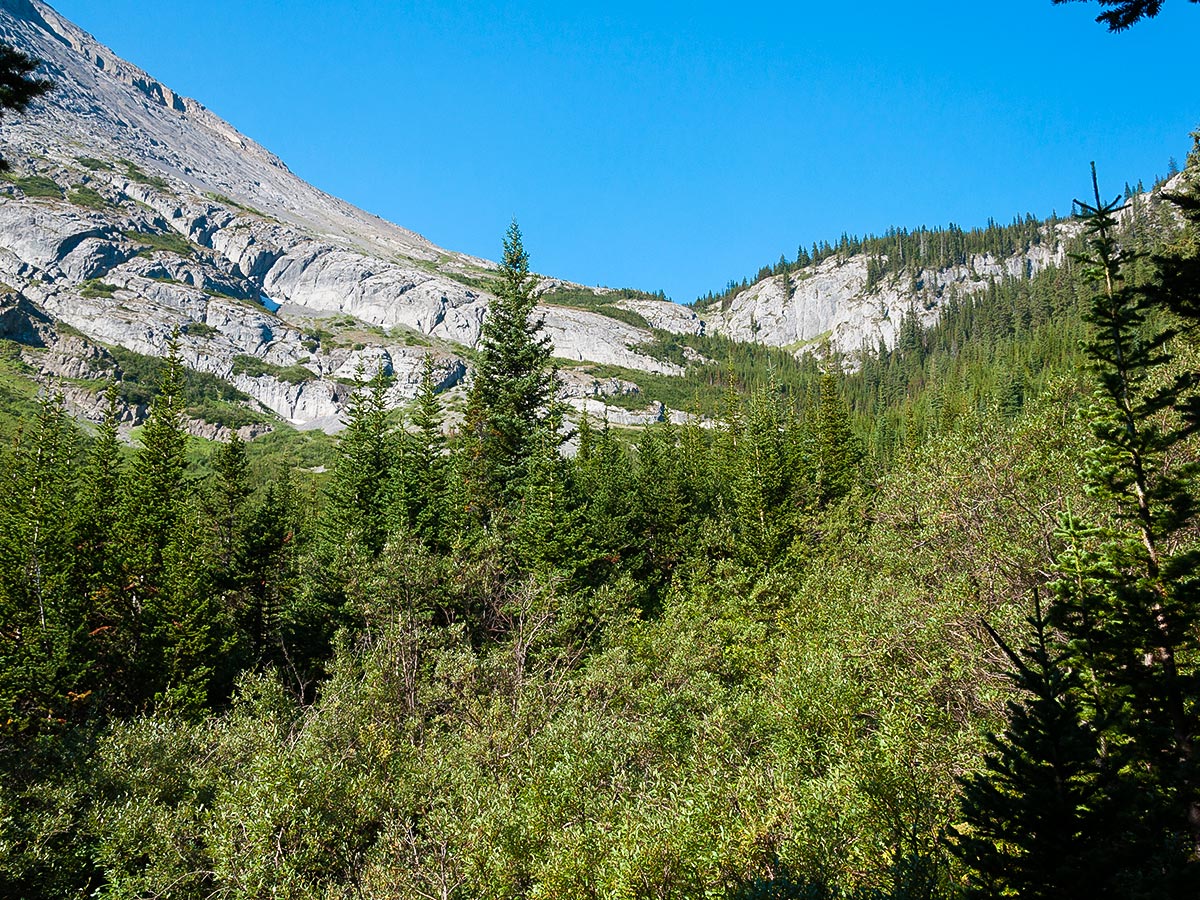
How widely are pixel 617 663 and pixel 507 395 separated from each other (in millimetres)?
17565

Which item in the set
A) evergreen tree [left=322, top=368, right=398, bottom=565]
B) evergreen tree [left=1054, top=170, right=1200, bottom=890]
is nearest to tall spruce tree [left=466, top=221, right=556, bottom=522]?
evergreen tree [left=322, top=368, right=398, bottom=565]

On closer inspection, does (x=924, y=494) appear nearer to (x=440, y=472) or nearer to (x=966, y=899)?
(x=966, y=899)

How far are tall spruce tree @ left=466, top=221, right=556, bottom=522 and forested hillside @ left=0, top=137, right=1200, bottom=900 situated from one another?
241 millimetres

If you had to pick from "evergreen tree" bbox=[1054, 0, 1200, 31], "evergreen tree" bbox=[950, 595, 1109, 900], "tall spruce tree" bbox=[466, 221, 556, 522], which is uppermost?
"tall spruce tree" bbox=[466, 221, 556, 522]

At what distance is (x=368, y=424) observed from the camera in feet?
148

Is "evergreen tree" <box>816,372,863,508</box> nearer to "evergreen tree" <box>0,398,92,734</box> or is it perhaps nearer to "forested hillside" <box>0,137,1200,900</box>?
"forested hillside" <box>0,137,1200,900</box>

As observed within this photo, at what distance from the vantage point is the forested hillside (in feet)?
35.6

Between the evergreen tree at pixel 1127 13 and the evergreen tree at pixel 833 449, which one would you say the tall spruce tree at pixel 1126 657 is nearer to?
the evergreen tree at pixel 1127 13

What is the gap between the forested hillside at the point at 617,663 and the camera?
10836mm

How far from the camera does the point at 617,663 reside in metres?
22.2

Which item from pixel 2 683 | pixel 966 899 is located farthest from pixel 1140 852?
pixel 2 683

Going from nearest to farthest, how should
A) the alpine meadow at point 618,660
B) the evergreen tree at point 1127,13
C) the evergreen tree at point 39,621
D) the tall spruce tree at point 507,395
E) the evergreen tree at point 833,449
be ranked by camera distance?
1. the evergreen tree at point 1127,13
2. the alpine meadow at point 618,660
3. the evergreen tree at point 39,621
4. the tall spruce tree at point 507,395
5. the evergreen tree at point 833,449

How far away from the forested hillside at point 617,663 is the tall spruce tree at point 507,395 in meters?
0.24

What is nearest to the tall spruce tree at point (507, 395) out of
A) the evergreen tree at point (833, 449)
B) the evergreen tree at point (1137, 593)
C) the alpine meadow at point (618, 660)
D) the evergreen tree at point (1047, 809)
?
the alpine meadow at point (618, 660)
